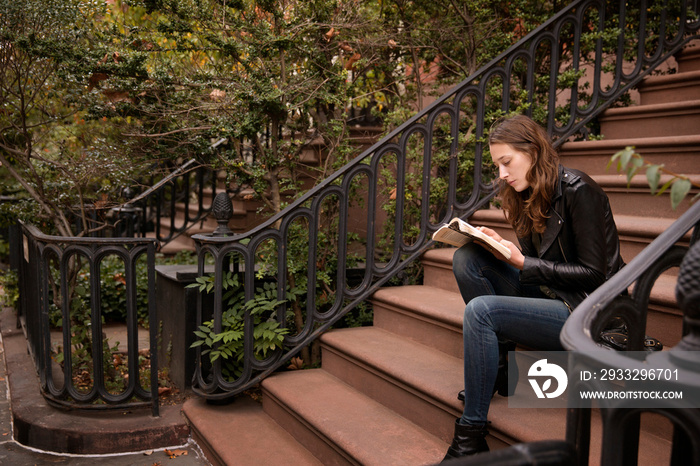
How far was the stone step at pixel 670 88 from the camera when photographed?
13.6ft

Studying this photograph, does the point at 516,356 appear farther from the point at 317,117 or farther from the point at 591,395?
the point at 317,117

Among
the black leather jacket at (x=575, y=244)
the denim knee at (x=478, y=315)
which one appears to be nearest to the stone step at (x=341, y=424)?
the denim knee at (x=478, y=315)

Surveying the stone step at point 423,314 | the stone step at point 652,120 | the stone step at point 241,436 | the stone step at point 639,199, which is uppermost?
the stone step at point 652,120

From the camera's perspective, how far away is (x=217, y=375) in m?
3.35

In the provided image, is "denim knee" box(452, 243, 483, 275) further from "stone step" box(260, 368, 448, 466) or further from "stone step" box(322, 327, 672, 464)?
"stone step" box(260, 368, 448, 466)

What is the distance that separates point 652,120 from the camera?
4.06m

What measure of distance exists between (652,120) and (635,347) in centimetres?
297

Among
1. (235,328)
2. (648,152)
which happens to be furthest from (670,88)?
(235,328)

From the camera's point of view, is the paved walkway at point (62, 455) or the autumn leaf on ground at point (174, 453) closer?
the paved walkway at point (62, 455)

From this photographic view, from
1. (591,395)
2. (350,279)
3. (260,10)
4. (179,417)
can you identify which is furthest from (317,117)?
(591,395)

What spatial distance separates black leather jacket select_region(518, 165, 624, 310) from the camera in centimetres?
228

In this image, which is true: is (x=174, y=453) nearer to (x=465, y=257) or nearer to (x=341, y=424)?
(x=341, y=424)

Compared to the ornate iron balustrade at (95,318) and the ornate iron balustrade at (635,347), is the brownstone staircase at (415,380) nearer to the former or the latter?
the ornate iron balustrade at (95,318)

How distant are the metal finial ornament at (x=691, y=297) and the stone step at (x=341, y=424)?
141 centimetres
